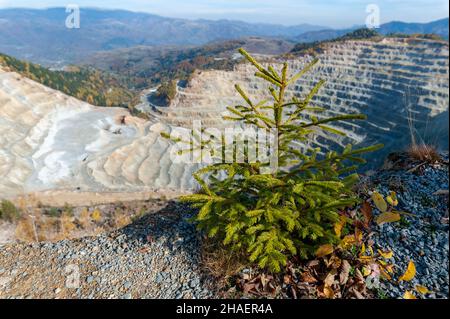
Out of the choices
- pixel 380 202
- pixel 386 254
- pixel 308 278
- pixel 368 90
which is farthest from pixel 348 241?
pixel 368 90

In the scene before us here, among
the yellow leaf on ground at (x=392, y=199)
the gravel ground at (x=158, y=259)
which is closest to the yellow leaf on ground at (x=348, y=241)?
the gravel ground at (x=158, y=259)

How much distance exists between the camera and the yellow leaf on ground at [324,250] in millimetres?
3920

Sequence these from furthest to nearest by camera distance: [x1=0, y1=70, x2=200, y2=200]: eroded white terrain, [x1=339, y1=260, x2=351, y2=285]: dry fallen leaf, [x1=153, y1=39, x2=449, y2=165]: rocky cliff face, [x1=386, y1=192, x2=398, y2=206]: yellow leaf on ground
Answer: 1. [x1=153, y1=39, x2=449, y2=165]: rocky cliff face
2. [x1=0, y1=70, x2=200, y2=200]: eroded white terrain
3. [x1=386, y1=192, x2=398, y2=206]: yellow leaf on ground
4. [x1=339, y1=260, x2=351, y2=285]: dry fallen leaf

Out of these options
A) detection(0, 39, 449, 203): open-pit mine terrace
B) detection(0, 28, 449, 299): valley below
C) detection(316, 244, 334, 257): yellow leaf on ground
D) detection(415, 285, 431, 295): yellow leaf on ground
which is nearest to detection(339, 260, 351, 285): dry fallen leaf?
detection(0, 28, 449, 299): valley below

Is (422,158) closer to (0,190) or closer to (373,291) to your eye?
(373,291)

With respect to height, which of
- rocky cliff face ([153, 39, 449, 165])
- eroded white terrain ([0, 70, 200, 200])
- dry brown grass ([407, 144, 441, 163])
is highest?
rocky cliff face ([153, 39, 449, 165])

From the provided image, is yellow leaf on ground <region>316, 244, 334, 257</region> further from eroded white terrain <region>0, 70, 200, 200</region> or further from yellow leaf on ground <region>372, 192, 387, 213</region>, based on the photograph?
eroded white terrain <region>0, 70, 200, 200</region>

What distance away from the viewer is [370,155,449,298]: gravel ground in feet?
12.6

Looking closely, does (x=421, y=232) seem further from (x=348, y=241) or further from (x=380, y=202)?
(x=348, y=241)

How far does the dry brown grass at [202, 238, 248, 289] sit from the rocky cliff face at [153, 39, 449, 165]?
36.8 m

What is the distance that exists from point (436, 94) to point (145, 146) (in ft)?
145

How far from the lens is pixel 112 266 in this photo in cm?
475

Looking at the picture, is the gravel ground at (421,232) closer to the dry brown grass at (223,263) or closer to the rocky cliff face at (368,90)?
the dry brown grass at (223,263)

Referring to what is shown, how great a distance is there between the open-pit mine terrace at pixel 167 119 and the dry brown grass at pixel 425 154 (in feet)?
21.2
